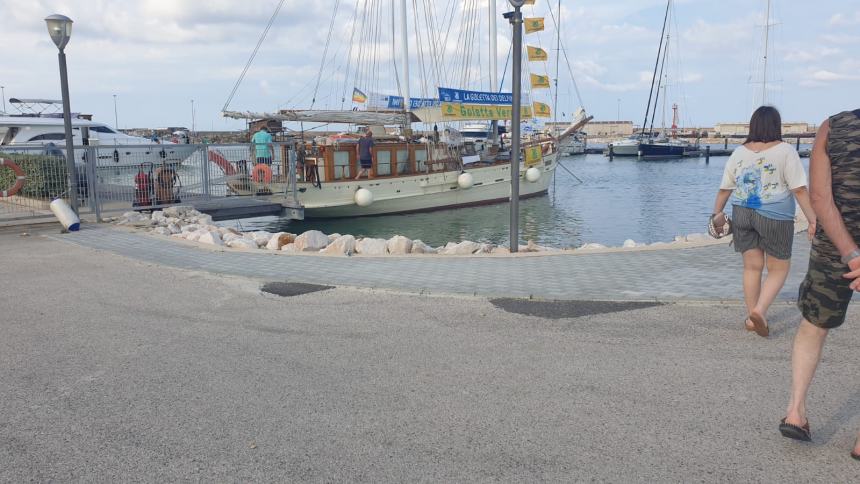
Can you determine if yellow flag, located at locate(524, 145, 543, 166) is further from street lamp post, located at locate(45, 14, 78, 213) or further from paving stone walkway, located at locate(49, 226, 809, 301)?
street lamp post, located at locate(45, 14, 78, 213)

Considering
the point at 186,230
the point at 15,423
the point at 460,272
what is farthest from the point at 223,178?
the point at 15,423

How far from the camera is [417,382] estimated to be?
14.5 ft

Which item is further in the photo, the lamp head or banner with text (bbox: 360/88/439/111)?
banner with text (bbox: 360/88/439/111)

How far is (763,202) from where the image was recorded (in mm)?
5121

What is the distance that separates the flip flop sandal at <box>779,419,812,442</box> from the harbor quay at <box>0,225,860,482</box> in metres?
0.05

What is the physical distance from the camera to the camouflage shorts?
3295mm

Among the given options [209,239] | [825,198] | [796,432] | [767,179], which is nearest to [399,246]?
[209,239]

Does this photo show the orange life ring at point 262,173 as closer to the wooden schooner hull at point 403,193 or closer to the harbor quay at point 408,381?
the wooden schooner hull at point 403,193

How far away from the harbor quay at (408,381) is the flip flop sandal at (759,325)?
0.12m

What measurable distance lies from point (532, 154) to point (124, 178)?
65.5 feet

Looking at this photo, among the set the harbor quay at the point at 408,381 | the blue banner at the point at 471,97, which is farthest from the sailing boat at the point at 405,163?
the harbor quay at the point at 408,381

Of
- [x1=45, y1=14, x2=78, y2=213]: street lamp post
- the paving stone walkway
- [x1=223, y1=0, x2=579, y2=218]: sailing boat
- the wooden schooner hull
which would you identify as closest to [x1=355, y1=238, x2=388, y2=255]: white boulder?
the paving stone walkway

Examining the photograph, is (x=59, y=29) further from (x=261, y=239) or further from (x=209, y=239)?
(x=261, y=239)

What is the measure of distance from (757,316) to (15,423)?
5.15 metres
